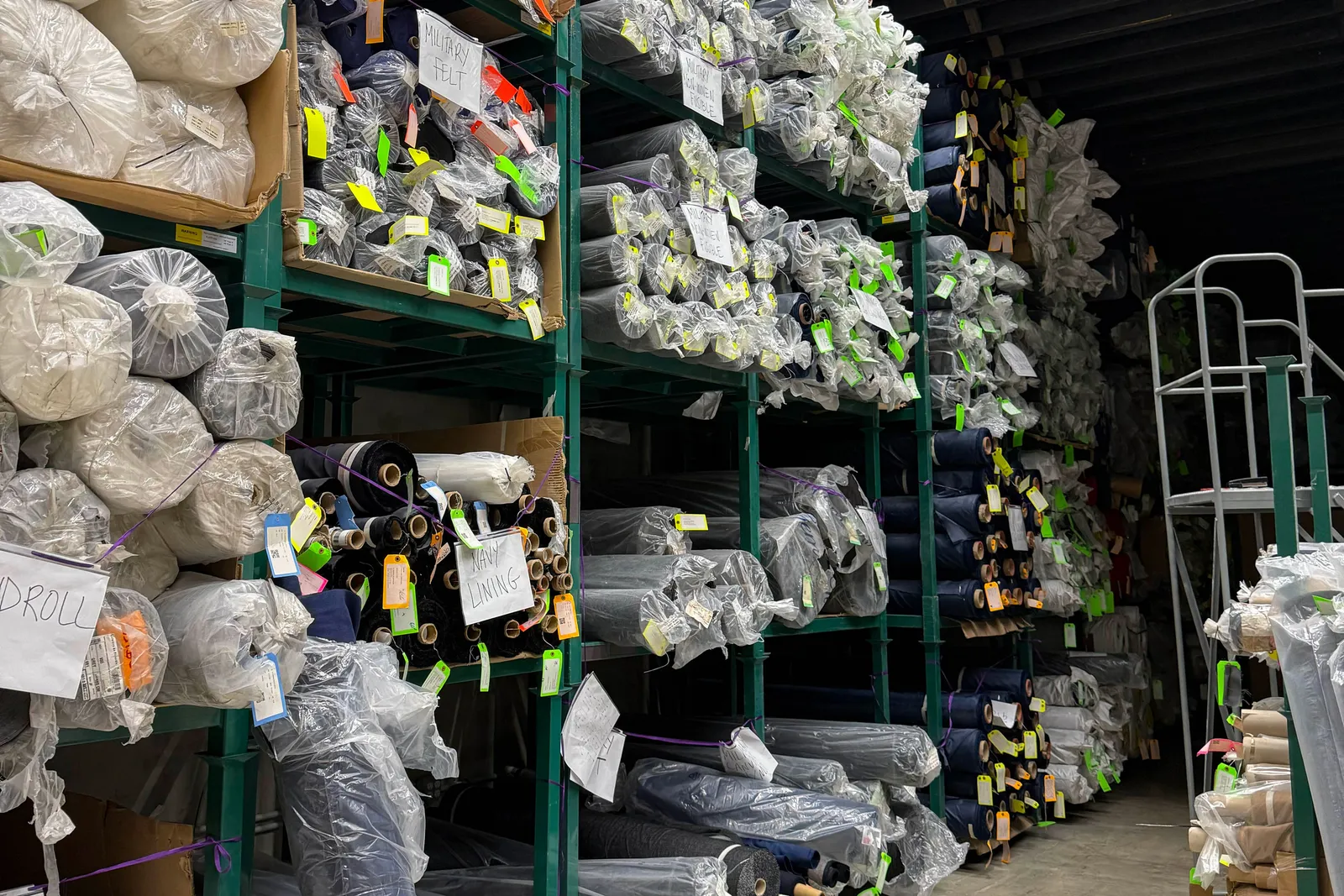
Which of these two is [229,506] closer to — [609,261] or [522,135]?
[522,135]

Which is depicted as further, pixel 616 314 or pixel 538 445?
pixel 616 314

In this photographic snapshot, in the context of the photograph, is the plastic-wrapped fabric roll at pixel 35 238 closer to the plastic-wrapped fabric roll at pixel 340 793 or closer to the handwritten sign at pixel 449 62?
the plastic-wrapped fabric roll at pixel 340 793

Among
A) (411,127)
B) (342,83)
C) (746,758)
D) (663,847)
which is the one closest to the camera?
(342,83)

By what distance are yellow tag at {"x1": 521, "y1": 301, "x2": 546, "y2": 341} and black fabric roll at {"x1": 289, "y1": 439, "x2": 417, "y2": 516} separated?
57cm

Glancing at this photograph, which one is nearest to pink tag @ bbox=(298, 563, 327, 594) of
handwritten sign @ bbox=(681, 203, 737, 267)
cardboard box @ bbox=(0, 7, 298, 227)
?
cardboard box @ bbox=(0, 7, 298, 227)

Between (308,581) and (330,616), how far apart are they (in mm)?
88

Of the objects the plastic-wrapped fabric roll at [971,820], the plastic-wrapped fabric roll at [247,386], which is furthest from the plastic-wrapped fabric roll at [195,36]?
the plastic-wrapped fabric roll at [971,820]

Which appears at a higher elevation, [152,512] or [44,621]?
[152,512]

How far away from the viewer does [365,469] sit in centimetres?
259

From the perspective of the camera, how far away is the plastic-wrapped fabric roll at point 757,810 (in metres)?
3.51

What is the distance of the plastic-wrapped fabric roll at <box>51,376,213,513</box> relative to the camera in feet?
5.93

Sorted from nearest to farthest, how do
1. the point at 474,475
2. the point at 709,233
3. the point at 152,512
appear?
the point at 152,512
the point at 474,475
the point at 709,233

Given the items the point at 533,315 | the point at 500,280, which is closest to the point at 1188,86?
the point at 533,315

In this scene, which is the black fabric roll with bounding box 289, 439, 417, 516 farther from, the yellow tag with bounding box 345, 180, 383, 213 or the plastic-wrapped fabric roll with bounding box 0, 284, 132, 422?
the plastic-wrapped fabric roll with bounding box 0, 284, 132, 422
